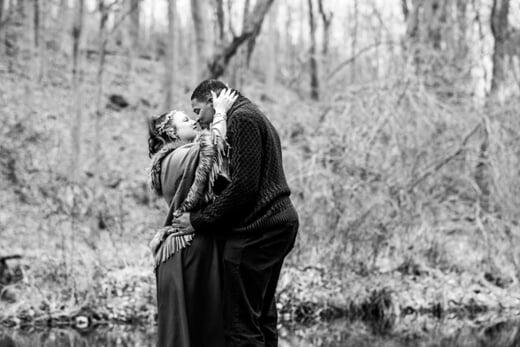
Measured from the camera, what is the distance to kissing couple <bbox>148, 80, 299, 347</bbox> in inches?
149

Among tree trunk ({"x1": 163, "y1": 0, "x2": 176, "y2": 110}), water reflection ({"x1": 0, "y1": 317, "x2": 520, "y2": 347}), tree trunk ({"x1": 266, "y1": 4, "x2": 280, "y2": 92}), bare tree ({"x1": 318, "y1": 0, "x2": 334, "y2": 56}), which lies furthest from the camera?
tree trunk ({"x1": 266, "y1": 4, "x2": 280, "y2": 92})

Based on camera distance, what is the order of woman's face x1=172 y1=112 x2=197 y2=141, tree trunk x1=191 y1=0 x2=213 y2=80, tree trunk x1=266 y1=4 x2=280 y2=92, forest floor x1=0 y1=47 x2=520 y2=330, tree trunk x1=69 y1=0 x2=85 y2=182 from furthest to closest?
tree trunk x1=266 y1=4 x2=280 y2=92 → tree trunk x1=69 y1=0 x2=85 y2=182 → tree trunk x1=191 y1=0 x2=213 y2=80 → forest floor x1=0 y1=47 x2=520 y2=330 → woman's face x1=172 y1=112 x2=197 y2=141

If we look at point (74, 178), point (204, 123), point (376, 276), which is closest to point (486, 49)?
point (376, 276)

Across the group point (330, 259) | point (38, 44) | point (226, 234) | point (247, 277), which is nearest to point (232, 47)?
point (330, 259)

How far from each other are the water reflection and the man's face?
334 cm

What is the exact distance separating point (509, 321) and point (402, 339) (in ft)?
5.78

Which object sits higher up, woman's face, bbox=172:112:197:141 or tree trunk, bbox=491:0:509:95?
tree trunk, bbox=491:0:509:95

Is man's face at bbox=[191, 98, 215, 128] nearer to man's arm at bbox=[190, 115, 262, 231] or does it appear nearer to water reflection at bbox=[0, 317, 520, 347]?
man's arm at bbox=[190, 115, 262, 231]

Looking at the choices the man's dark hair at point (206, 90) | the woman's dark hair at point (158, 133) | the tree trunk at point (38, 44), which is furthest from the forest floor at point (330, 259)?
the tree trunk at point (38, 44)

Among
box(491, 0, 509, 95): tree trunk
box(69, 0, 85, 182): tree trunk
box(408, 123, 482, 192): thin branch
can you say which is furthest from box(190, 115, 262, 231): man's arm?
box(69, 0, 85, 182): tree trunk

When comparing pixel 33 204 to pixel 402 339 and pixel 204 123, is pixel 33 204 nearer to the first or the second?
pixel 402 339

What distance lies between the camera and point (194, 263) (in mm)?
3922

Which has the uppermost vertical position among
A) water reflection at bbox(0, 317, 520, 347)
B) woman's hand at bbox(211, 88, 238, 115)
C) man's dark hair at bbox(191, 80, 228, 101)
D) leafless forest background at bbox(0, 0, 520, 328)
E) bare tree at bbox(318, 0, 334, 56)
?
bare tree at bbox(318, 0, 334, 56)

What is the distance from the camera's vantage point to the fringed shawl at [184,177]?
3883mm
